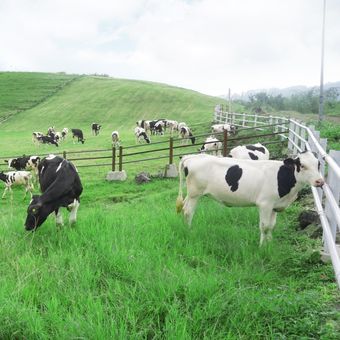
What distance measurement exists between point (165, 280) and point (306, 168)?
2998mm

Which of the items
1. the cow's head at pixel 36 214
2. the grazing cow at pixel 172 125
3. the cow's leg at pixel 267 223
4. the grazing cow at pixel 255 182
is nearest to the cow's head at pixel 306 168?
the grazing cow at pixel 255 182

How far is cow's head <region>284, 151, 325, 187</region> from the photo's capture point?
5918mm

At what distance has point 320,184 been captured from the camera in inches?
218

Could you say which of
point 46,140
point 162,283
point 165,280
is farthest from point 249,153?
point 46,140

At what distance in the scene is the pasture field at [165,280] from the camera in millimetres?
3531

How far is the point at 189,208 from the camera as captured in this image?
23.1 ft

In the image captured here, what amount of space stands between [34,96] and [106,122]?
21.6m

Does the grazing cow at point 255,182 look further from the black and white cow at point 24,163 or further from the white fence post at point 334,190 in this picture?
the black and white cow at point 24,163

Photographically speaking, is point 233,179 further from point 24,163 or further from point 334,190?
point 24,163

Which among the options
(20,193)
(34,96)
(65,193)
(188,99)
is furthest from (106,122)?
(65,193)

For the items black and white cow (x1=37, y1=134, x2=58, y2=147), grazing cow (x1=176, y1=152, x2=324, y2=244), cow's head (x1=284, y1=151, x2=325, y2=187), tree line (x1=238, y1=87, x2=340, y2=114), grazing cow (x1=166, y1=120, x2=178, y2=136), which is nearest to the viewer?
cow's head (x1=284, y1=151, x2=325, y2=187)

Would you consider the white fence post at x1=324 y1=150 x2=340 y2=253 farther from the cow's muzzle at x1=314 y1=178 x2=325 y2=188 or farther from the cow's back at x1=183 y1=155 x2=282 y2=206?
the cow's back at x1=183 y1=155 x2=282 y2=206

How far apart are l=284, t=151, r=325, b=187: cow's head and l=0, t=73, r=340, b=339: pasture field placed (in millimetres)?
868

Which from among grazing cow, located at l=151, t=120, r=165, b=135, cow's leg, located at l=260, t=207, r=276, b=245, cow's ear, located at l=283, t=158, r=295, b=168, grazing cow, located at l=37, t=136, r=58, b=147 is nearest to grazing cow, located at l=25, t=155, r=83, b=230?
cow's leg, located at l=260, t=207, r=276, b=245
